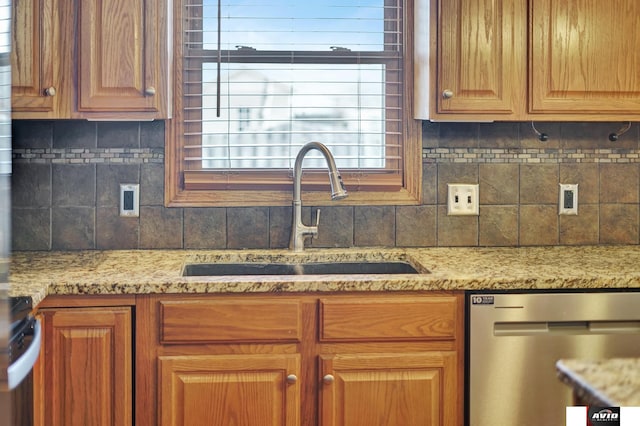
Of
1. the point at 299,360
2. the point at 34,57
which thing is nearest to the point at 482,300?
the point at 299,360

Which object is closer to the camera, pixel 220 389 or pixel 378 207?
pixel 220 389

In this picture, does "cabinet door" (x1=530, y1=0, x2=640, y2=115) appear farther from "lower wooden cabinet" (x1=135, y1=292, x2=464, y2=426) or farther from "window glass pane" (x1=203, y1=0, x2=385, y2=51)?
"lower wooden cabinet" (x1=135, y1=292, x2=464, y2=426)

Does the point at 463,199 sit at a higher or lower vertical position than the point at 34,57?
lower

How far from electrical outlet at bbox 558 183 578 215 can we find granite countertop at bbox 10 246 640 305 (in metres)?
0.20

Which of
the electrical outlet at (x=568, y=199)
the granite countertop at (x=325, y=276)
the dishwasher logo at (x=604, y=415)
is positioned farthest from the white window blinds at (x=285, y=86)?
the dishwasher logo at (x=604, y=415)

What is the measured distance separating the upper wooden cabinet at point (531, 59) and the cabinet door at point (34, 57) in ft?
3.96

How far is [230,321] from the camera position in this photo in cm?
186

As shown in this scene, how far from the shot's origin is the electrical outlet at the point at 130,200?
7.94 ft

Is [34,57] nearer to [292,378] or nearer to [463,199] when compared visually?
[292,378]

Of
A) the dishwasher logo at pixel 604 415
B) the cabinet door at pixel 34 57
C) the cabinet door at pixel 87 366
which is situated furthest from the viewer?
the cabinet door at pixel 34 57

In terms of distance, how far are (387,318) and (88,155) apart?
1253 millimetres

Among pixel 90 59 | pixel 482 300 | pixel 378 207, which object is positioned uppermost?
pixel 90 59

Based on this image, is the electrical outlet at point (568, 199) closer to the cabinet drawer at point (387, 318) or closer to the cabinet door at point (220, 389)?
the cabinet drawer at point (387, 318)

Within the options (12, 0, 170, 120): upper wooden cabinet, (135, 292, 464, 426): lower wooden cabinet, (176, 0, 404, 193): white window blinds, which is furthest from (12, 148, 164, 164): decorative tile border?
(135, 292, 464, 426): lower wooden cabinet
